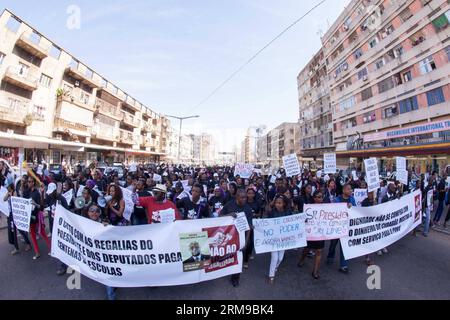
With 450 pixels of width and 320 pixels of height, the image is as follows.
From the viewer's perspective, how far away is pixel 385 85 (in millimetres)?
29109

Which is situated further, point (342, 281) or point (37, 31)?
point (37, 31)

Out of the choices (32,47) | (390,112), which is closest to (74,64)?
(32,47)

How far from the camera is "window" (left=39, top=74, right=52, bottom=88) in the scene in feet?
93.0

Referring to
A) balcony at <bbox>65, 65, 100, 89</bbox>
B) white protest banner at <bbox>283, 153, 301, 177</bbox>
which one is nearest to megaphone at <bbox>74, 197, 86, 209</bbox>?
white protest banner at <bbox>283, 153, 301, 177</bbox>

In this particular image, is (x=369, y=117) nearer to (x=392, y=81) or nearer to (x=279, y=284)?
(x=392, y=81)

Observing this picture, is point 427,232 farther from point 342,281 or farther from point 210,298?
point 210,298

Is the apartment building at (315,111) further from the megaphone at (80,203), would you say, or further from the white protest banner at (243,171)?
the megaphone at (80,203)

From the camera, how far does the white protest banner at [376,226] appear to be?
4.95 metres

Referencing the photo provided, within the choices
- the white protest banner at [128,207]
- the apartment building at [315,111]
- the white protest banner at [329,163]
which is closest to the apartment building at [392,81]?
the apartment building at [315,111]

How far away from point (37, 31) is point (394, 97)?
3902cm

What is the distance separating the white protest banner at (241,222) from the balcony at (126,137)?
4771cm

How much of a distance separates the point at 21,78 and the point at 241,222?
97.7 ft

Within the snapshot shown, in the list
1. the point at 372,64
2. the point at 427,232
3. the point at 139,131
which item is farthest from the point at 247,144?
the point at 427,232

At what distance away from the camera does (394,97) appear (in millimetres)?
27391
